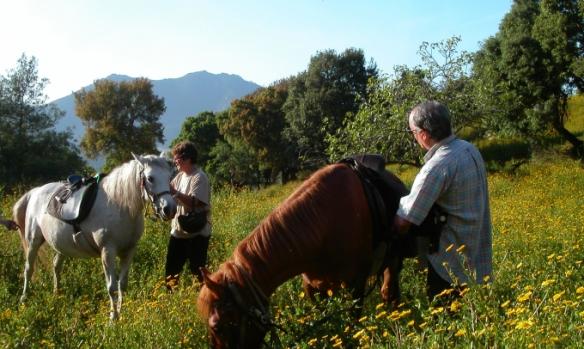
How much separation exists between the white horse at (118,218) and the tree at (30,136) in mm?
24218

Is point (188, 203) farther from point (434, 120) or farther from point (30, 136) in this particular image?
point (30, 136)

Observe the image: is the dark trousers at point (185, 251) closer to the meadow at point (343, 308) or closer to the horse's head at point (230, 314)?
the meadow at point (343, 308)

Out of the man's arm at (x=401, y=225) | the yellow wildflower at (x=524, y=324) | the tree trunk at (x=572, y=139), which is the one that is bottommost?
the tree trunk at (x=572, y=139)

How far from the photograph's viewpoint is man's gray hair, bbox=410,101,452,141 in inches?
118

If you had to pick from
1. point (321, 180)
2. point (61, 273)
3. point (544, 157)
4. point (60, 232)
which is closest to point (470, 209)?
point (321, 180)

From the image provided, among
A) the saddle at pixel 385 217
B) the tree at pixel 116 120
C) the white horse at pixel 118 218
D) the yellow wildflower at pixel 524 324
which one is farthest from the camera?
the tree at pixel 116 120

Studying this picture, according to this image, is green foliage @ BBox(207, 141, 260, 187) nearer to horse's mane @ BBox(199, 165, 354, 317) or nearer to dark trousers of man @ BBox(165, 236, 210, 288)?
dark trousers of man @ BBox(165, 236, 210, 288)

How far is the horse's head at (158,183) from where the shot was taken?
463 cm

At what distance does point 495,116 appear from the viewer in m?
18.5

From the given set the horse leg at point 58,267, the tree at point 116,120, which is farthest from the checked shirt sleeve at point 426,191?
the tree at point 116,120

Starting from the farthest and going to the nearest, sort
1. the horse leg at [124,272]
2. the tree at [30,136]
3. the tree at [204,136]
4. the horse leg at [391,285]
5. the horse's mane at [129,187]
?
the tree at [204,136]
the tree at [30,136]
the horse leg at [124,272]
the horse's mane at [129,187]
the horse leg at [391,285]

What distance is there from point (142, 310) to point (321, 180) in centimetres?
180

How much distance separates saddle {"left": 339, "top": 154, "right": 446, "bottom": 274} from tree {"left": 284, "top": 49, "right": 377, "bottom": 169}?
1176 inches

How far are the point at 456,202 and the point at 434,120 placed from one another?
0.51 metres
